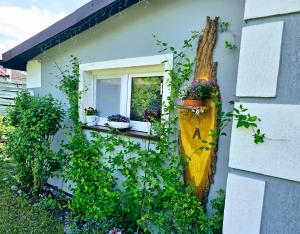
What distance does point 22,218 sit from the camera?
3438mm

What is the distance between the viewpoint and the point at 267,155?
5.23ft

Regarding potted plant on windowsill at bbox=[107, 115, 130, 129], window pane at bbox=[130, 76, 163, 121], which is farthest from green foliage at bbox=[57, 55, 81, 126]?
window pane at bbox=[130, 76, 163, 121]

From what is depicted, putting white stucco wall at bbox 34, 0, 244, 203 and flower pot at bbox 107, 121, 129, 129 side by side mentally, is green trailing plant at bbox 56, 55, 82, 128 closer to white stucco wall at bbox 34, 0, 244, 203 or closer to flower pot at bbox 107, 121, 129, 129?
white stucco wall at bbox 34, 0, 244, 203

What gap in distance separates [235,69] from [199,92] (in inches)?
16.8

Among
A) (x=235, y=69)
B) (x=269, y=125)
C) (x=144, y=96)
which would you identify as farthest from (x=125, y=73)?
(x=269, y=125)

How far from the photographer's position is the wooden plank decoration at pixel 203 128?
242cm

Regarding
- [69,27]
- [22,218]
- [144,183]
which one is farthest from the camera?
[69,27]

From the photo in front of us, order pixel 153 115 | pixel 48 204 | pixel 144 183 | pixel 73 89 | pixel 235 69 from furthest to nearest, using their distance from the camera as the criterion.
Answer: pixel 73 89 < pixel 48 204 < pixel 153 115 < pixel 144 183 < pixel 235 69

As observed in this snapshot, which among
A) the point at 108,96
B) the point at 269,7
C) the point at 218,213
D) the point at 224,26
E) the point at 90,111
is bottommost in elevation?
Result: the point at 218,213

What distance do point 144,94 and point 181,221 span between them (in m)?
1.80

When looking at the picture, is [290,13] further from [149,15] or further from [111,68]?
[111,68]

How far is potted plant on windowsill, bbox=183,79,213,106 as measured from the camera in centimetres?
236

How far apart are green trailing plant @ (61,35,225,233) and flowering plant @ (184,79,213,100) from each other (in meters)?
0.26

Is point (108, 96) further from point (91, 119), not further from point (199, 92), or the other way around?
point (199, 92)
